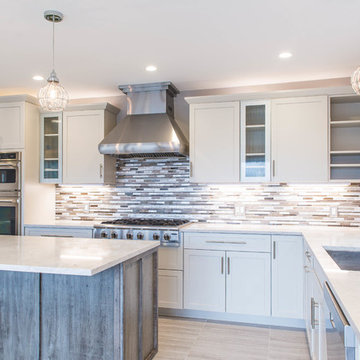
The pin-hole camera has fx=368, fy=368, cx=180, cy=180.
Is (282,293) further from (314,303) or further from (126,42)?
(126,42)

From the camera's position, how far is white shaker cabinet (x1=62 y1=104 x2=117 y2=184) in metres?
4.39

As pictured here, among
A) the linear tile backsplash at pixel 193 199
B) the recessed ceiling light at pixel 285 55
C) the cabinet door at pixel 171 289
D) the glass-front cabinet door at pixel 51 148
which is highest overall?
the recessed ceiling light at pixel 285 55

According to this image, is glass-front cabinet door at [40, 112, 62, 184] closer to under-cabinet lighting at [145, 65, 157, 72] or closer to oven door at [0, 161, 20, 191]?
oven door at [0, 161, 20, 191]

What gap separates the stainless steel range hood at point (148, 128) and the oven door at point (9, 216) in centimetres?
121

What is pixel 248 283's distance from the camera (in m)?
3.64

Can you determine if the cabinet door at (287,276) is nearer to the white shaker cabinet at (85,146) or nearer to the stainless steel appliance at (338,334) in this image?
the stainless steel appliance at (338,334)

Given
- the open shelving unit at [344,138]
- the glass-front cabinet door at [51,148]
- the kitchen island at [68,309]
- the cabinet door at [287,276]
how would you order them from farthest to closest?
1. the glass-front cabinet door at [51,148]
2. the open shelving unit at [344,138]
3. the cabinet door at [287,276]
4. the kitchen island at [68,309]

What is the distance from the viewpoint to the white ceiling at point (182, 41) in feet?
8.01

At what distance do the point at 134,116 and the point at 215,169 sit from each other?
1.16 m

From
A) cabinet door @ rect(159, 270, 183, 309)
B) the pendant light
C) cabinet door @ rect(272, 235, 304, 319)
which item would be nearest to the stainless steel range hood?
cabinet door @ rect(159, 270, 183, 309)

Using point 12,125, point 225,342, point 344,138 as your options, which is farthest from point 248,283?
point 12,125

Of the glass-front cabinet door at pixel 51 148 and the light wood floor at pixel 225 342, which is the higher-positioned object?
the glass-front cabinet door at pixel 51 148

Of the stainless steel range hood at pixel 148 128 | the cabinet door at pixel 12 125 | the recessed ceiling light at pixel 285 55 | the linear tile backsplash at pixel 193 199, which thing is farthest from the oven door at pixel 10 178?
the recessed ceiling light at pixel 285 55

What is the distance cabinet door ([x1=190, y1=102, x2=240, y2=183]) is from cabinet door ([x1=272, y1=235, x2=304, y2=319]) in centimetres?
86
